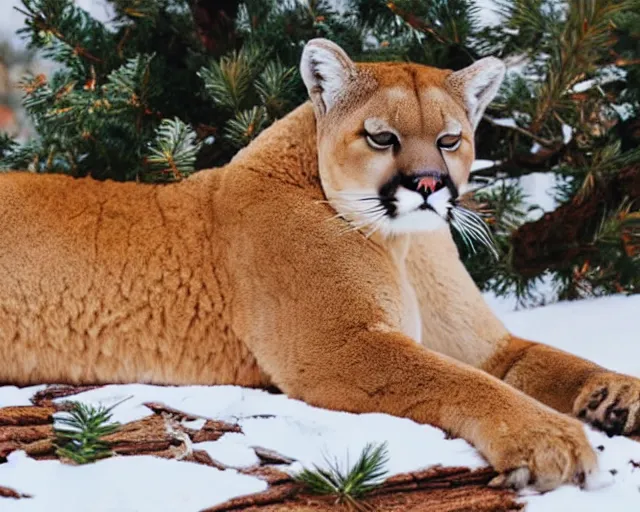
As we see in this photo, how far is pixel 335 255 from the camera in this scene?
258 centimetres

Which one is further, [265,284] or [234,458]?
[265,284]

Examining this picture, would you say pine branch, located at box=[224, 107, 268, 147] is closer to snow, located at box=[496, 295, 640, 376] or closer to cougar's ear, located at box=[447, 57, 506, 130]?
cougar's ear, located at box=[447, 57, 506, 130]

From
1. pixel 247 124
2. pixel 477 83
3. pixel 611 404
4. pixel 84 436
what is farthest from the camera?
pixel 247 124

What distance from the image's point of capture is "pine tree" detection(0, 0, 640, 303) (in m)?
3.24

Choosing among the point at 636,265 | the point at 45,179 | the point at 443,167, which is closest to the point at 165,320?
the point at 45,179

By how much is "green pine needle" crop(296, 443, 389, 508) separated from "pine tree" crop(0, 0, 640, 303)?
1602 mm

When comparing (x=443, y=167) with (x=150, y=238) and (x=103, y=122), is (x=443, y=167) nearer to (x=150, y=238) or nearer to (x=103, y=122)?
(x=150, y=238)

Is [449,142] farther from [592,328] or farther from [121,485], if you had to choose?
[121,485]

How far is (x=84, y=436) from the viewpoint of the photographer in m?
1.96

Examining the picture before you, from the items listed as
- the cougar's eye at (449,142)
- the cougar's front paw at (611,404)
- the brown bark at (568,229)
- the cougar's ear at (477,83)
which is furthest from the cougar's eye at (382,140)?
the brown bark at (568,229)

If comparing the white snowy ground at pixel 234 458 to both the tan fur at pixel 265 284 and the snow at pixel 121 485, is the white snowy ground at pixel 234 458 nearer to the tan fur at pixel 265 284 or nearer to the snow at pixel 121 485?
the snow at pixel 121 485

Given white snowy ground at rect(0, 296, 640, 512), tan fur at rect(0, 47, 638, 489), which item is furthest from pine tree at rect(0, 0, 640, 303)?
white snowy ground at rect(0, 296, 640, 512)

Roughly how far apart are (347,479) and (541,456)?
460 mm

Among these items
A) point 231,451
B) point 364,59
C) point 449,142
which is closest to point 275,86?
point 364,59
